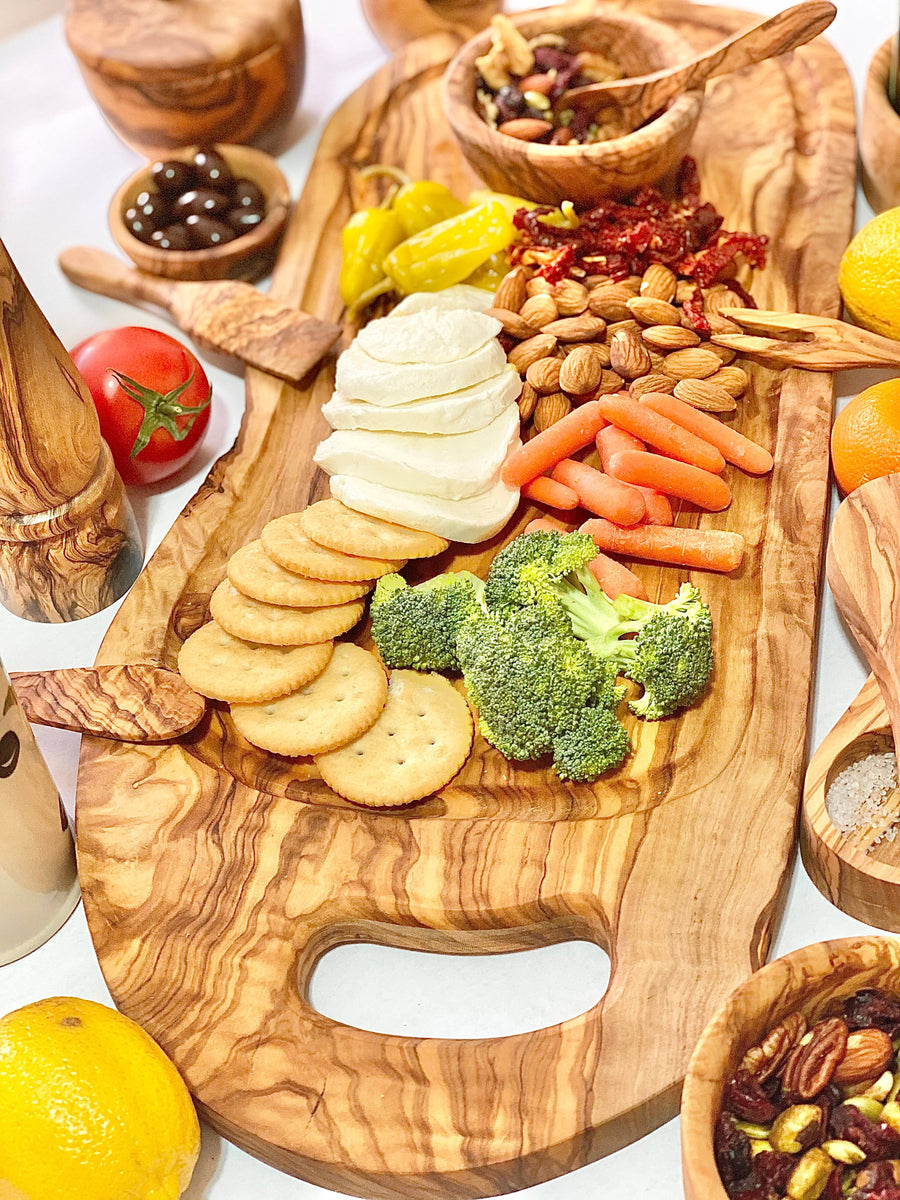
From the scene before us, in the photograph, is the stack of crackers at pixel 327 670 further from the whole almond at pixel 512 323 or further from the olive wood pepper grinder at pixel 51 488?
the whole almond at pixel 512 323

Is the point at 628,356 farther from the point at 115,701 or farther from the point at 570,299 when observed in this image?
the point at 115,701

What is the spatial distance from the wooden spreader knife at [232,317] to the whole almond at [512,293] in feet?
1.18

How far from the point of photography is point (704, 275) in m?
2.71

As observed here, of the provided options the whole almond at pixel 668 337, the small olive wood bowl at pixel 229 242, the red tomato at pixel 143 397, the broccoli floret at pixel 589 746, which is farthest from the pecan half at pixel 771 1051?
the small olive wood bowl at pixel 229 242

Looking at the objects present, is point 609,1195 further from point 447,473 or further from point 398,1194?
point 447,473

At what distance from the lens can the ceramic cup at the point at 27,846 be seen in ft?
5.91

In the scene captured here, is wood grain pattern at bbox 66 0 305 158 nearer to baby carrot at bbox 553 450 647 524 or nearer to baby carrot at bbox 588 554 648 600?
baby carrot at bbox 553 450 647 524

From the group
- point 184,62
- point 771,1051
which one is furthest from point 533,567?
point 184,62

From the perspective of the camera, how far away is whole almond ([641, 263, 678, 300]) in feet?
8.70

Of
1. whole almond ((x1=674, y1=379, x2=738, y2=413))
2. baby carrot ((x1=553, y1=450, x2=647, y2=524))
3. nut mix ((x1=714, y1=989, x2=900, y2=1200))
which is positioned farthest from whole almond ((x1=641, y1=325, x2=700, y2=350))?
nut mix ((x1=714, y1=989, x2=900, y2=1200))

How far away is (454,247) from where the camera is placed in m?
2.80

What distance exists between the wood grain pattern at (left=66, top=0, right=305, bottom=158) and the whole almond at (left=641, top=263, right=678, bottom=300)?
1185mm

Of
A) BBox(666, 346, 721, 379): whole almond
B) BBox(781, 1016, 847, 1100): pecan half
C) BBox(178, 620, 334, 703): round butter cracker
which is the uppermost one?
BBox(178, 620, 334, 703): round butter cracker

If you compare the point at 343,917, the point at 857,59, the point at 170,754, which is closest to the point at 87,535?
the point at 170,754
